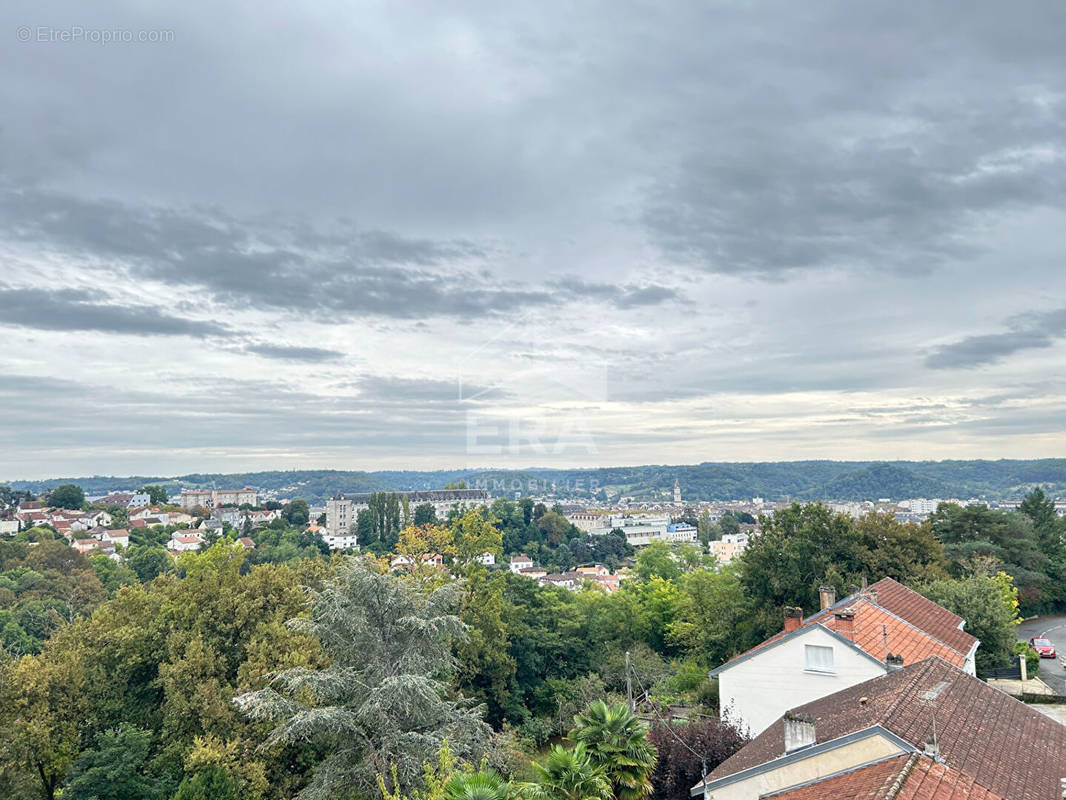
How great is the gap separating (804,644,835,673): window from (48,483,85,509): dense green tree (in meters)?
139

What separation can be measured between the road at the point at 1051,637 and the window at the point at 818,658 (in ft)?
41.3

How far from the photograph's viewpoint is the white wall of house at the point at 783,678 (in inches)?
677

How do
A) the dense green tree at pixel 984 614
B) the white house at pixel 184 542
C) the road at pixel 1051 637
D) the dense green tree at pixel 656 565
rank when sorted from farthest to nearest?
the white house at pixel 184 542
the dense green tree at pixel 656 565
the road at pixel 1051 637
the dense green tree at pixel 984 614

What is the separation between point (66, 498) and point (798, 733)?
142m

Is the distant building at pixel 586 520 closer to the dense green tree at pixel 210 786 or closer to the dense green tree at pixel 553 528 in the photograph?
the dense green tree at pixel 553 528

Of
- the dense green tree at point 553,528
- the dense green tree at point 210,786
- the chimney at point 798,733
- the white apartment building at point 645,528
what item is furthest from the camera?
the white apartment building at point 645,528

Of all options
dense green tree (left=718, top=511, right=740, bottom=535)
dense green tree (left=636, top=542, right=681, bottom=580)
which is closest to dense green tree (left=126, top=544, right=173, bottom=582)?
dense green tree (left=636, top=542, right=681, bottom=580)

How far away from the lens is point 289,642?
21531 mm

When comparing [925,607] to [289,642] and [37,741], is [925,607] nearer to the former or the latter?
[289,642]

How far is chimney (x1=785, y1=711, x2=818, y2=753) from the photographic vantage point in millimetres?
12273

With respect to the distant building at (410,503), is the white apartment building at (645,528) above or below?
below

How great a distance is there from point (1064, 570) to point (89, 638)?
54.9 metres

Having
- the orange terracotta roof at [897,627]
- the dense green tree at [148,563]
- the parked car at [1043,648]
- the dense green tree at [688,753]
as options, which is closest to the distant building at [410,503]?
the dense green tree at [148,563]

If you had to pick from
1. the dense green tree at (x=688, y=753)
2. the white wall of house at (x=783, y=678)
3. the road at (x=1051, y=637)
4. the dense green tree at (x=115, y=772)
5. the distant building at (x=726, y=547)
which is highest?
the white wall of house at (x=783, y=678)
